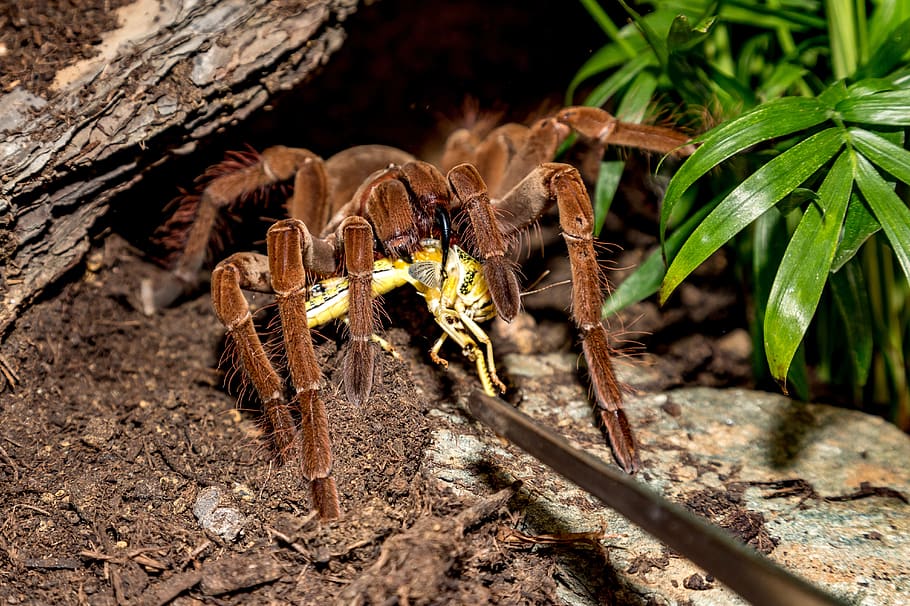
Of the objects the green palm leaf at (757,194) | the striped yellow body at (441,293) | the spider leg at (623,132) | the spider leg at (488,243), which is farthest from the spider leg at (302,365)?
the spider leg at (623,132)

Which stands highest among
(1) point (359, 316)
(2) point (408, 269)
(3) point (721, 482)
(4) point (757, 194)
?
(1) point (359, 316)

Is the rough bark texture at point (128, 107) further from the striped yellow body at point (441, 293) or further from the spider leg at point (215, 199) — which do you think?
the striped yellow body at point (441, 293)

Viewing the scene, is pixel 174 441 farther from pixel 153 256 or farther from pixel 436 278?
pixel 153 256

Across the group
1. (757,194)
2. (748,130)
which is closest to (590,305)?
(757,194)

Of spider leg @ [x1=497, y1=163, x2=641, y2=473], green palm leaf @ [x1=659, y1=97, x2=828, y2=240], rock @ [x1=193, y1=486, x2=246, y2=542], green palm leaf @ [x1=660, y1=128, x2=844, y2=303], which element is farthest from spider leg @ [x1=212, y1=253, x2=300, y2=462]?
green palm leaf @ [x1=659, y1=97, x2=828, y2=240]

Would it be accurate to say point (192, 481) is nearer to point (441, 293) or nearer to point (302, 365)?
point (302, 365)

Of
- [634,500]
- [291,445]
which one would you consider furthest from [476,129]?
[634,500]

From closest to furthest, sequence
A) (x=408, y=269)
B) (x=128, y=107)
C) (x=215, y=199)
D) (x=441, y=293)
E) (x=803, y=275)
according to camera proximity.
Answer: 1. (x=803, y=275)
2. (x=441, y=293)
3. (x=408, y=269)
4. (x=128, y=107)
5. (x=215, y=199)
